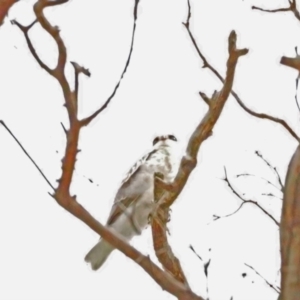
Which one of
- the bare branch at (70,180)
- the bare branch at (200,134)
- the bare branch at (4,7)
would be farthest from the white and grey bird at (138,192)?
the bare branch at (4,7)

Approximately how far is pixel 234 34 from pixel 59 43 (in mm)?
537

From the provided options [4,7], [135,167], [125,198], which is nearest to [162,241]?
[4,7]

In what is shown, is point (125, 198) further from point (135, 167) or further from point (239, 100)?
point (239, 100)

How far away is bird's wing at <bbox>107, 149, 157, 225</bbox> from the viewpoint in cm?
464

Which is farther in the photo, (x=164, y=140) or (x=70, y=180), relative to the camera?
(x=164, y=140)

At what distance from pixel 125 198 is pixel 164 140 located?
0.83 meters

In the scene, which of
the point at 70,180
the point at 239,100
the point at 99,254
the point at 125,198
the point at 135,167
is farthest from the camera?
the point at 135,167

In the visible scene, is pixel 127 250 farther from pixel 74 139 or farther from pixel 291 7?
pixel 291 7

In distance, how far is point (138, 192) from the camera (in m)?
4.76

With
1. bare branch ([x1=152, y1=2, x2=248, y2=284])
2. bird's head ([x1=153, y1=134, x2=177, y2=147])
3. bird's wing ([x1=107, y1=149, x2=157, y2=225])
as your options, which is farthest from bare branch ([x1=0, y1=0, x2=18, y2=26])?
bird's head ([x1=153, y1=134, x2=177, y2=147])

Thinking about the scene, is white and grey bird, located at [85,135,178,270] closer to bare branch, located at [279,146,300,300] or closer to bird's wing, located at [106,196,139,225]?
bird's wing, located at [106,196,139,225]

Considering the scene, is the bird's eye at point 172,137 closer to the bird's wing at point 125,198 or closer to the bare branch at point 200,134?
the bird's wing at point 125,198

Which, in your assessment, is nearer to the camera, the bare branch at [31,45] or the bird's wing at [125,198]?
the bare branch at [31,45]

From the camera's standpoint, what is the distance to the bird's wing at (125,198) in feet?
15.2
